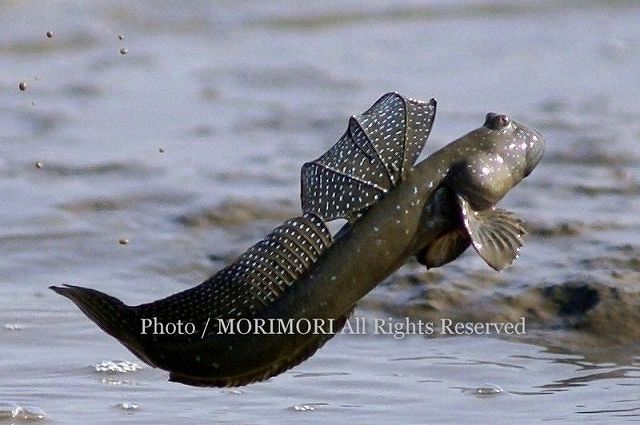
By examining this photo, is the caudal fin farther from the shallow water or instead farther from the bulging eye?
the bulging eye

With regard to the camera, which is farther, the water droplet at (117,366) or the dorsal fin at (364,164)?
the water droplet at (117,366)

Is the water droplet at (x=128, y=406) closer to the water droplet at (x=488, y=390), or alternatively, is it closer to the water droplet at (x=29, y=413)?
the water droplet at (x=29, y=413)

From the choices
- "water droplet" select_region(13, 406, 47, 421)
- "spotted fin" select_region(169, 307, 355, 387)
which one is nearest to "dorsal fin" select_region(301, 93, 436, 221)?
"spotted fin" select_region(169, 307, 355, 387)

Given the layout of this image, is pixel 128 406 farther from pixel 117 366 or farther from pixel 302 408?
pixel 302 408

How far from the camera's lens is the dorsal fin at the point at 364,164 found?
373cm

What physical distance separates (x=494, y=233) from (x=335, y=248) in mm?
387

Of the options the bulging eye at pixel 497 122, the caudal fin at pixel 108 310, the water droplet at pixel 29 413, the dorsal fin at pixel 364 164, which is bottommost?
the water droplet at pixel 29 413

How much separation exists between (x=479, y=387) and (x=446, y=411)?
0.84 feet

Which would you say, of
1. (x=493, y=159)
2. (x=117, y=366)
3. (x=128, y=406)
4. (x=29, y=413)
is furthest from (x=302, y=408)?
(x=493, y=159)

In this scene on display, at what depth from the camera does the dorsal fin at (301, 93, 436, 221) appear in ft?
12.2

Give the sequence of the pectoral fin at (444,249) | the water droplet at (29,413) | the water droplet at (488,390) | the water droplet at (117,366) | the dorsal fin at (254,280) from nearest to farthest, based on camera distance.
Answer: the dorsal fin at (254,280)
the pectoral fin at (444,249)
the water droplet at (29,413)
the water droplet at (488,390)
the water droplet at (117,366)

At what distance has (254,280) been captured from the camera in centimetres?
367

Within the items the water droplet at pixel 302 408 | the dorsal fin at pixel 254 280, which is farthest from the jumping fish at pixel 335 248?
the water droplet at pixel 302 408

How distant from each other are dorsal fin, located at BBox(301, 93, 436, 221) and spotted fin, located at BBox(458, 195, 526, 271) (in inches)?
7.0
